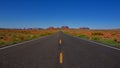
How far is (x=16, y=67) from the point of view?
6.60m

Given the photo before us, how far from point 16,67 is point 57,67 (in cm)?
163

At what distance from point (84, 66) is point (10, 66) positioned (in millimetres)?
3039

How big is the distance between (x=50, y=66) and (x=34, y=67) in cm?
65

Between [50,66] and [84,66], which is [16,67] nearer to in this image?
[50,66]

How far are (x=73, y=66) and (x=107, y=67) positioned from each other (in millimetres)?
1366

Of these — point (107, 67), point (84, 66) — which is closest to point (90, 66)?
point (84, 66)

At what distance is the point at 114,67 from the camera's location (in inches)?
264

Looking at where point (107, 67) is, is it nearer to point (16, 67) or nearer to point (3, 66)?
point (16, 67)

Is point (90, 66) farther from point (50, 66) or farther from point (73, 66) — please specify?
Result: point (50, 66)

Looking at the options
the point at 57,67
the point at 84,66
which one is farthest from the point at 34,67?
the point at 84,66

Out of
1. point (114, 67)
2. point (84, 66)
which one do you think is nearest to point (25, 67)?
point (84, 66)

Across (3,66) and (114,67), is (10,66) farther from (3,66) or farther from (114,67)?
(114,67)

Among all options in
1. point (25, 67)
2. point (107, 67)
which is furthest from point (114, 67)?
point (25, 67)

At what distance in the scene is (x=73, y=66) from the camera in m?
6.88
